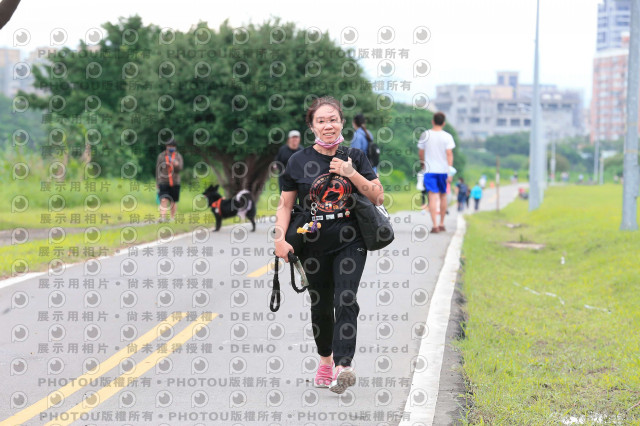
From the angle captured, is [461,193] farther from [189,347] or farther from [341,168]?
[341,168]

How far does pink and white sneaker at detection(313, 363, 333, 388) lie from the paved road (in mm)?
73

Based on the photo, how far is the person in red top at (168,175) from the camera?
1853cm

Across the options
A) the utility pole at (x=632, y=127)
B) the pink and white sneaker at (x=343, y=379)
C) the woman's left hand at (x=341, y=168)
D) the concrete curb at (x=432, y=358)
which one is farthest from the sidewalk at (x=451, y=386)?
the utility pole at (x=632, y=127)

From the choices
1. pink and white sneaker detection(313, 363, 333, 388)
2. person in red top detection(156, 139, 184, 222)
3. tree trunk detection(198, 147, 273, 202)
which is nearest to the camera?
pink and white sneaker detection(313, 363, 333, 388)

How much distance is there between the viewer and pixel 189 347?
7176mm

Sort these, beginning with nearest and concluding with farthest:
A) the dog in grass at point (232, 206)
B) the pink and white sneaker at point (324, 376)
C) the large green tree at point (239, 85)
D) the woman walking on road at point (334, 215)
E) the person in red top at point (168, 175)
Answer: the woman walking on road at point (334, 215) < the pink and white sneaker at point (324, 376) < the dog in grass at point (232, 206) < the person in red top at point (168, 175) < the large green tree at point (239, 85)

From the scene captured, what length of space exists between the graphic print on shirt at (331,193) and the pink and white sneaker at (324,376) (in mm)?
1047

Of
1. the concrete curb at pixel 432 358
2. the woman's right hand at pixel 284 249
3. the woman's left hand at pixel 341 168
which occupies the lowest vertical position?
the concrete curb at pixel 432 358

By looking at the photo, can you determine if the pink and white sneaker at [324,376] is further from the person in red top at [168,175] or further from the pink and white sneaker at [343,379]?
the person in red top at [168,175]

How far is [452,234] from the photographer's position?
56.3 ft

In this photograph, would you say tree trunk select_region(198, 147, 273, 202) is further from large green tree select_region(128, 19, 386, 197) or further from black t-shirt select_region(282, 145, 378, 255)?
black t-shirt select_region(282, 145, 378, 255)

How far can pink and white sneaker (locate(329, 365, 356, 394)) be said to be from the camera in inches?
225

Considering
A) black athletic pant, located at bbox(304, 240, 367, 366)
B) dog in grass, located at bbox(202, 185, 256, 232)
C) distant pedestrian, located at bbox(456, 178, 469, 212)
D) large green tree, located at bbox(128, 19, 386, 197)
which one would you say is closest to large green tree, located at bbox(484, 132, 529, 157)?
distant pedestrian, located at bbox(456, 178, 469, 212)

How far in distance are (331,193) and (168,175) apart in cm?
1333
